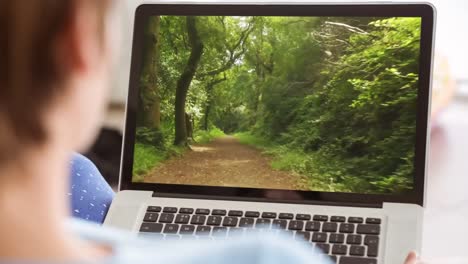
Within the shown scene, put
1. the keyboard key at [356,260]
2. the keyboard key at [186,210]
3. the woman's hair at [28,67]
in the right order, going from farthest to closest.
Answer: the keyboard key at [186,210]
the keyboard key at [356,260]
the woman's hair at [28,67]

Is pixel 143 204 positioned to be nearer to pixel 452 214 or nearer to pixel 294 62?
pixel 294 62

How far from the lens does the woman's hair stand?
0.30m

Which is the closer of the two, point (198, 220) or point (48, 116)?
point (48, 116)

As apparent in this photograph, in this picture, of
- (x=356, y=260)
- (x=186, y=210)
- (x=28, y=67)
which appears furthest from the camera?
(x=186, y=210)

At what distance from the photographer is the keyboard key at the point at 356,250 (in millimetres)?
886

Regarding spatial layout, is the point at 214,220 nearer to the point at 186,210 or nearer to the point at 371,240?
the point at 186,210

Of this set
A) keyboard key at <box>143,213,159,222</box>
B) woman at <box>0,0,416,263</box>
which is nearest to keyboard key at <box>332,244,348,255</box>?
keyboard key at <box>143,213,159,222</box>

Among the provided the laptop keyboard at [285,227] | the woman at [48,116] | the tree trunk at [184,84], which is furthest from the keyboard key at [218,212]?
the woman at [48,116]

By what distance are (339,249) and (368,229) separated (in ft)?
0.15

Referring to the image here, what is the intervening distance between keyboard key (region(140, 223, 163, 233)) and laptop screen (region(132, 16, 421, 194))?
3.0 inches

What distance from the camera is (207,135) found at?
103cm

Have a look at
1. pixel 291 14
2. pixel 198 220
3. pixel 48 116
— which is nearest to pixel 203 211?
pixel 198 220

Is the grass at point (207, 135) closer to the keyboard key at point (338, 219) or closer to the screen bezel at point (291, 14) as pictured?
the screen bezel at point (291, 14)

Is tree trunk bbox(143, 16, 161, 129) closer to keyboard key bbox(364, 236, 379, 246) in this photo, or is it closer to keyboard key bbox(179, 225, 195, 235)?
keyboard key bbox(179, 225, 195, 235)
